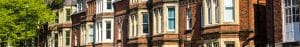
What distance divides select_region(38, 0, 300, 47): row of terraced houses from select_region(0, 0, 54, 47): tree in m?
2.04

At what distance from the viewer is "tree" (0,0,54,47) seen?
51.8m

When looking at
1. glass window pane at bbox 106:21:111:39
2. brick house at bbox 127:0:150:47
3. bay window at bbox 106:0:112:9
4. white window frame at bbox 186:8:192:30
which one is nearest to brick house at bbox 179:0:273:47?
white window frame at bbox 186:8:192:30

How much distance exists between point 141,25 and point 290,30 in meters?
14.0

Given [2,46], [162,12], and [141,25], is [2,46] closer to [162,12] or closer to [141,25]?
[141,25]

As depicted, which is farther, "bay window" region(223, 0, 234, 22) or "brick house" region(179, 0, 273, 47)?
"bay window" region(223, 0, 234, 22)

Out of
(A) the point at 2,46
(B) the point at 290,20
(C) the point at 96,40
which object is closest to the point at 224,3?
(B) the point at 290,20

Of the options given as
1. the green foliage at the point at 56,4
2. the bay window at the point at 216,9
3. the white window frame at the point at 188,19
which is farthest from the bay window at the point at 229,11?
the green foliage at the point at 56,4

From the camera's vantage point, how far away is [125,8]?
1753 inches

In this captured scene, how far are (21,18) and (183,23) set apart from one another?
20.2m

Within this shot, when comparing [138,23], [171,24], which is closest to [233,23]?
[171,24]

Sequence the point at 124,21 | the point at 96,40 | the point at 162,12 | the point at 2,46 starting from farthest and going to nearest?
the point at 2,46 < the point at 96,40 < the point at 124,21 < the point at 162,12

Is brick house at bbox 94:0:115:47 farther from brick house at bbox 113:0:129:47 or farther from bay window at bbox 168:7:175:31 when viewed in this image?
bay window at bbox 168:7:175:31

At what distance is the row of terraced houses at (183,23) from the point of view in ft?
96.1

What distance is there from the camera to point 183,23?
36969 mm
